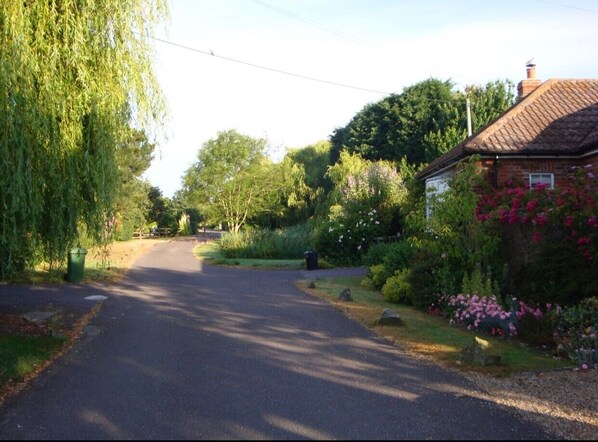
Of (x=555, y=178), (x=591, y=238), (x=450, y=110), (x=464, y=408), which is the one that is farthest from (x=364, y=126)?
(x=464, y=408)

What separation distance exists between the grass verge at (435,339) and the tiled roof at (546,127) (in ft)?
16.9

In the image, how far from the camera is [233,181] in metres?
45.8

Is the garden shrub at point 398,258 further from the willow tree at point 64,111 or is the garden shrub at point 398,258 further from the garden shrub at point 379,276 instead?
the willow tree at point 64,111

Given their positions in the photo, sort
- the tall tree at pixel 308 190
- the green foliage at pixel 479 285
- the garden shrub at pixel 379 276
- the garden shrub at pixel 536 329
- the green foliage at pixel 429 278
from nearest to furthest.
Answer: the garden shrub at pixel 536 329 < the green foliage at pixel 479 285 < the green foliage at pixel 429 278 < the garden shrub at pixel 379 276 < the tall tree at pixel 308 190

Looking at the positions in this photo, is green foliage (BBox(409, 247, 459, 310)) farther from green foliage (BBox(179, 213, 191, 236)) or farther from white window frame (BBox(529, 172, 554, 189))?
green foliage (BBox(179, 213, 191, 236))

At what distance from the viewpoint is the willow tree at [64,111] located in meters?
8.74

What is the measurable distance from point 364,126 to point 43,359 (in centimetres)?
3453

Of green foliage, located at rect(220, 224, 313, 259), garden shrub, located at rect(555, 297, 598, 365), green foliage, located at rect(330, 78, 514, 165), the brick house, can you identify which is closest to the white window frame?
the brick house

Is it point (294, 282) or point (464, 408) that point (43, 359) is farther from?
point (294, 282)

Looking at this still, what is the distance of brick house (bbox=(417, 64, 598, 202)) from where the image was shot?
1638cm

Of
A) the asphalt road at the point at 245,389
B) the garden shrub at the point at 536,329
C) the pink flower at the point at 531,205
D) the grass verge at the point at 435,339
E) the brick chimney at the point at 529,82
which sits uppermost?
the brick chimney at the point at 529,82

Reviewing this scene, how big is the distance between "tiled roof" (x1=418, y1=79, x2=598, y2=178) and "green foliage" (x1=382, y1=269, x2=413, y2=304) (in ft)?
12.6

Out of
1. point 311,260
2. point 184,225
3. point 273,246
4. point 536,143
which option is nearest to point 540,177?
point 536,143

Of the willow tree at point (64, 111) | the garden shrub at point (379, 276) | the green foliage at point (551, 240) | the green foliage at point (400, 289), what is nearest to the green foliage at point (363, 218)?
the garden shrub at point (379, 276)
